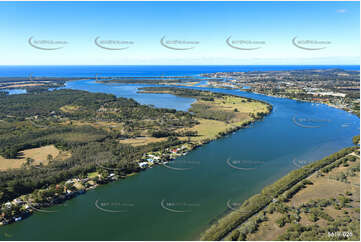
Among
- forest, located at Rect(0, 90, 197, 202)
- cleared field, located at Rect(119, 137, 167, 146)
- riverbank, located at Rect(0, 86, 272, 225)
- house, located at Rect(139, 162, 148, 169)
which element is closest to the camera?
riverbank, located at Rect(0, 86, 272, 225)

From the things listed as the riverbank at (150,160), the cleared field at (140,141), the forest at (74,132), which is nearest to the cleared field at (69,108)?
the forest at (74,132)

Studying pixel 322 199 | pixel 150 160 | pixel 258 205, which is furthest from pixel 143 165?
pixel 322 199

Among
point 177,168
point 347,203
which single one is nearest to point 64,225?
point 177,168

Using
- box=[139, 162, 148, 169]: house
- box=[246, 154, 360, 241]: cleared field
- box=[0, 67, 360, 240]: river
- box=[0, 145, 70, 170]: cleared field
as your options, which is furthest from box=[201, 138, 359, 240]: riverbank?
box=[0, 145, 70, 170]: cleared field

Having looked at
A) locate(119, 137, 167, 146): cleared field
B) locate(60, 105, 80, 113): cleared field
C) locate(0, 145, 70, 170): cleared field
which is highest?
locate(60, 105, 80, 113): cleared field

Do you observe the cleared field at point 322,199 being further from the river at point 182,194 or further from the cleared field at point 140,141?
the cleared field at point 140,141

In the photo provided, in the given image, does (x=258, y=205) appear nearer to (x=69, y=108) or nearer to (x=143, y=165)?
(x=143, y=165)

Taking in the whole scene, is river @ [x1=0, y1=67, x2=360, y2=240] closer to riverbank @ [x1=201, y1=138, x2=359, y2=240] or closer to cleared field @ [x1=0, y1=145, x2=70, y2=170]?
riverbank @ [x1=201, y1=138, x2=359, y2=240]
